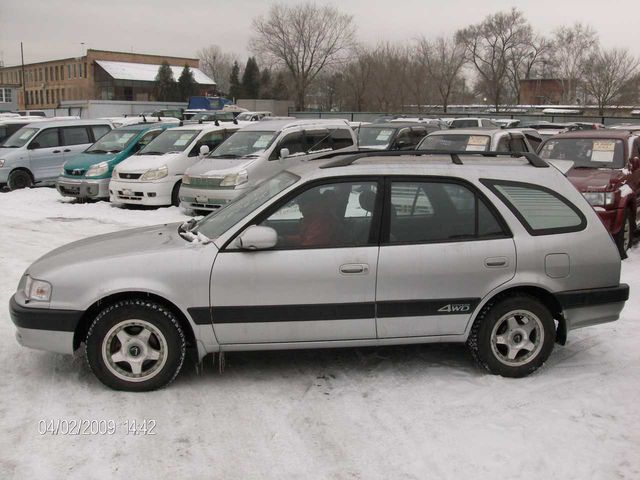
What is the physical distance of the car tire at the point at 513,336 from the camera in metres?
4.67

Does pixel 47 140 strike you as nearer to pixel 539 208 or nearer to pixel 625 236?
pixel 625 236

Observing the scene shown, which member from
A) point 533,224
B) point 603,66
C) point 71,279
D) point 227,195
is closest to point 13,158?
point 227,195

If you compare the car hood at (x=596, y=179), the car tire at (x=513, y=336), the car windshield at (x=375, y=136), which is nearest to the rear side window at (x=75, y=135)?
the car windshield at (x=375, y=136)

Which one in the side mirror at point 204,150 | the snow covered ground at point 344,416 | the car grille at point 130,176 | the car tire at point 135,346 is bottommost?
the snow covered ground at point 344,416

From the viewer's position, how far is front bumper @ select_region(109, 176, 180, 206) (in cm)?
1342

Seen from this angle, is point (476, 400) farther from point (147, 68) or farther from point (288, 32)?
point (147, 68)

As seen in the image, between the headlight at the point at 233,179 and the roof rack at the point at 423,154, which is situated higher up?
the roof rack at the point at 423,154

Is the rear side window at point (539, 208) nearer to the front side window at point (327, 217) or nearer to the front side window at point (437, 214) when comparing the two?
the front side window at point (437, 214)

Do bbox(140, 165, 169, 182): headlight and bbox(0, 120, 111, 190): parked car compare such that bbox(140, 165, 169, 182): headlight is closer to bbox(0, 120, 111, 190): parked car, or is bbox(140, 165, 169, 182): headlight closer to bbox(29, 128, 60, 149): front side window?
bbox(0, 120, 111, 190): parked car

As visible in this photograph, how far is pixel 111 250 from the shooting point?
4648mm

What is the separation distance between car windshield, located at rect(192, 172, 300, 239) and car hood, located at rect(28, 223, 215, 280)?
223 millimetres

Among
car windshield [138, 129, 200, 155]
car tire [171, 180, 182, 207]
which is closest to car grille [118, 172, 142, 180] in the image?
car tire [171, 180, 182, 207]

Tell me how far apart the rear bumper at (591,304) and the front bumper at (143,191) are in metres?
10.2

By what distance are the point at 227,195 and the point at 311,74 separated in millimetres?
62196
